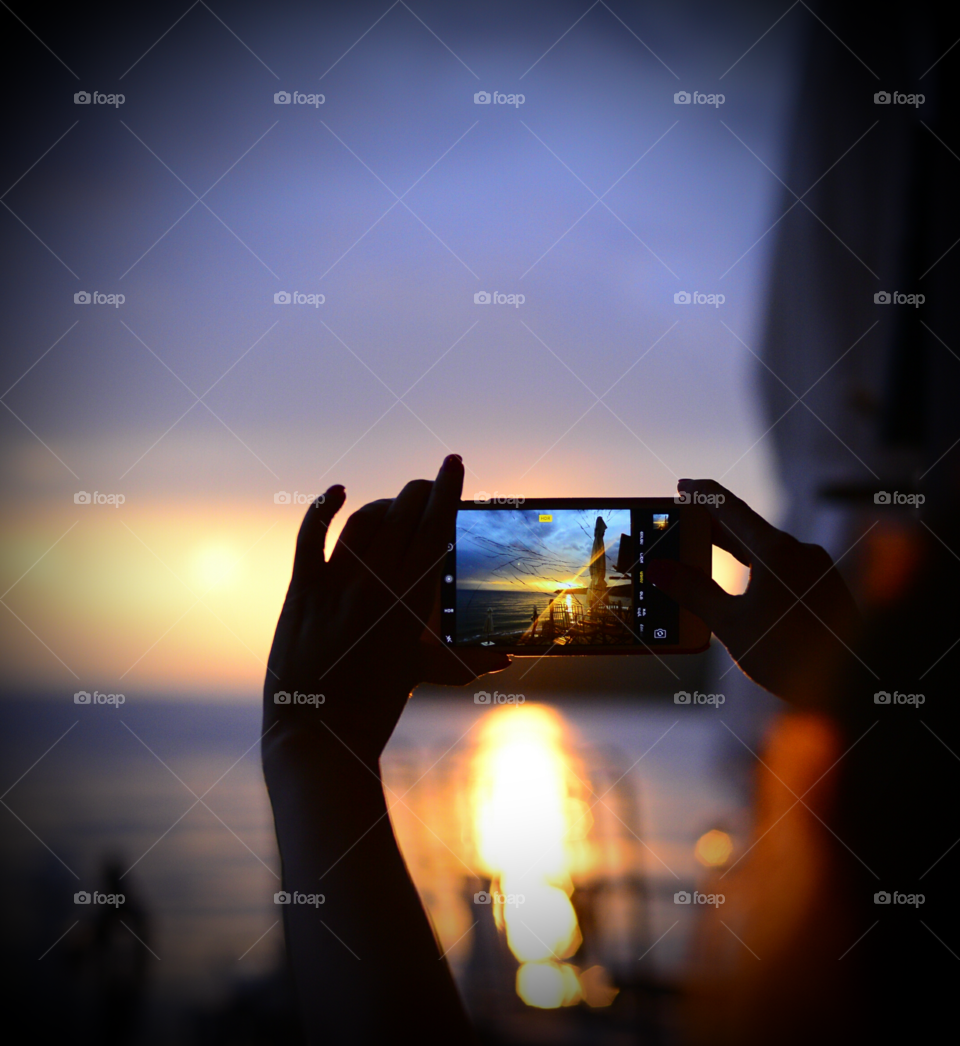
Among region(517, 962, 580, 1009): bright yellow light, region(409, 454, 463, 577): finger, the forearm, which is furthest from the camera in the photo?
region(517, 962, 580, 1009): bright yellow light

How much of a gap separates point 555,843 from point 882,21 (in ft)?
4.09

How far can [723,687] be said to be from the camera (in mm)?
896
